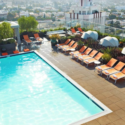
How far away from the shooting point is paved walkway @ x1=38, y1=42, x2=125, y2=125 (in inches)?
262

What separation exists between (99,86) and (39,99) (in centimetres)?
337

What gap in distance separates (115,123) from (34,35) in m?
14.8

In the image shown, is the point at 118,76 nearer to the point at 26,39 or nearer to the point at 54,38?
the point at 54,38

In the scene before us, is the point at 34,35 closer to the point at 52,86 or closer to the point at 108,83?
the point at 52,86

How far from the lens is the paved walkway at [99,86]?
665cm

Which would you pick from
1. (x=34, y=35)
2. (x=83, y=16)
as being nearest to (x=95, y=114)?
(x=34, y=35)

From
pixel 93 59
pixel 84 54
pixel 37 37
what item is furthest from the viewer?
pixel 37 37

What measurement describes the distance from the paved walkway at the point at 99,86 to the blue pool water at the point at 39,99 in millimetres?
606

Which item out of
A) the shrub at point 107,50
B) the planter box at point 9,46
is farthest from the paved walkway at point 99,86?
the planter box at point 9,46

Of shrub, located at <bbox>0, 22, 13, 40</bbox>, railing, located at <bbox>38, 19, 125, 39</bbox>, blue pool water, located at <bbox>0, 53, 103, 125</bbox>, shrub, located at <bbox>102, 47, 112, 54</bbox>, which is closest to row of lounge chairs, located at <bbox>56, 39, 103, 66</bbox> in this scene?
shrub, located at <bbox>102, 47, 112, 54</bbox>

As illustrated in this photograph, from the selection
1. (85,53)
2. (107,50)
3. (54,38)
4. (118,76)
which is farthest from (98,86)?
(54,38)

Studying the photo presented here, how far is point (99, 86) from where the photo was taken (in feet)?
29.7

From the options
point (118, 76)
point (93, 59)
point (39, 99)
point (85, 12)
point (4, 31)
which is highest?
point (85, 12)

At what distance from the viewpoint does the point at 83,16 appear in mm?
88438
